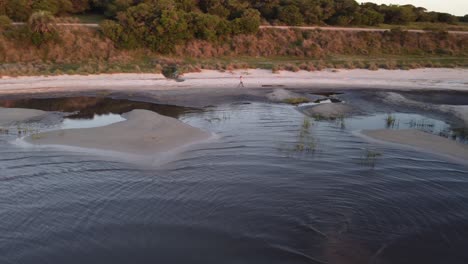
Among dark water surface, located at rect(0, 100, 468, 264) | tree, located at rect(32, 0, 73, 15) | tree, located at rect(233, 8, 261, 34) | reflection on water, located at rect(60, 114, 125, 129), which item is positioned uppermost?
tree, located at rect(32, 0, 73, 15)

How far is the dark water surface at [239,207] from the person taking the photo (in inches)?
342

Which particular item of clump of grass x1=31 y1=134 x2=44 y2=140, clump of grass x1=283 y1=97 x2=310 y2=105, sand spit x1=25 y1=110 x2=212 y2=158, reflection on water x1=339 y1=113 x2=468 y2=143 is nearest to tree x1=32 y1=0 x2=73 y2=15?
clump of grass x1=283 y1=97 x2=310 y2=105

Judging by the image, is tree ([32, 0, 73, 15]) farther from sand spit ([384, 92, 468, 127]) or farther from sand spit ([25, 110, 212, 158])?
sand spit ([384, 92, 468, 127])

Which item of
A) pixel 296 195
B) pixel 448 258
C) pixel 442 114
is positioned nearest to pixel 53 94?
pixel 296 195

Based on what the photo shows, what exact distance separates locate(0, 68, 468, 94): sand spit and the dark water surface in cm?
1362

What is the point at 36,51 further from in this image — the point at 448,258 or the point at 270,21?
the point at 448,258

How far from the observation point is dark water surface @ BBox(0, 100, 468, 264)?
342 inches

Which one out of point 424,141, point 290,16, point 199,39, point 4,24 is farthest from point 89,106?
point 290,16

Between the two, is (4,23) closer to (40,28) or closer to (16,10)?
(40,28)

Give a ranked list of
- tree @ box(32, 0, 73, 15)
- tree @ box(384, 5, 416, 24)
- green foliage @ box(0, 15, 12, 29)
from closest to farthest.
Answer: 1. green foliage @ box(0, 15, 12, 29)
2. tree @ box(32, 0, 73, 15)
3. tree @ box(384, 5, 416, 24)

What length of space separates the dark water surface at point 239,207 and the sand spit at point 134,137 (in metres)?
0.96

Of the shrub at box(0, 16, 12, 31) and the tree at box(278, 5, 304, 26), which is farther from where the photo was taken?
the tree at box(278, 5, 304, 26)

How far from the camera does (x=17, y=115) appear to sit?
19.4m

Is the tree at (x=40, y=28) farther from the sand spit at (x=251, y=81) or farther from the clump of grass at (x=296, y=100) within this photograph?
the clump of grass at (x=296, y=100)
